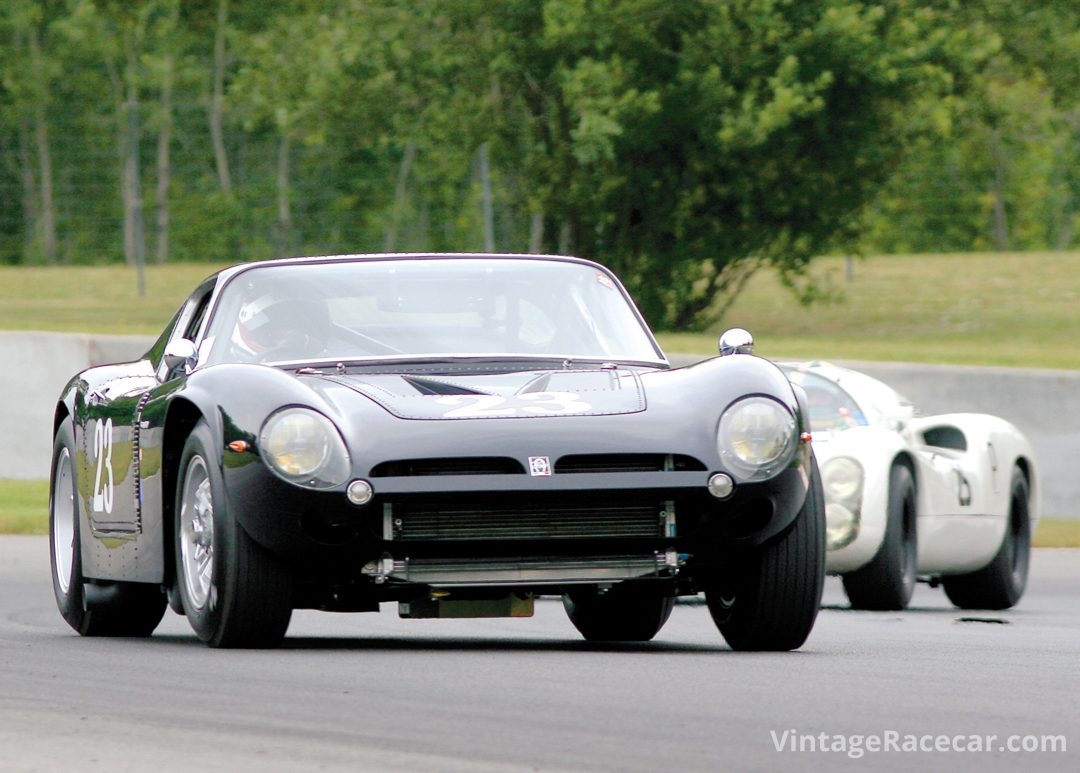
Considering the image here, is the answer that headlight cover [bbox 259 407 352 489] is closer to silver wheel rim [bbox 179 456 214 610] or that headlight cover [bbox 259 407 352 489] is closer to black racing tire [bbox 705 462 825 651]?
silver wheel rim [bbox 179 456 214 610]

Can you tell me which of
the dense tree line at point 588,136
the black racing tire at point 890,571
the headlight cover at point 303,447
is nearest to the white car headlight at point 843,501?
the black racing tire at point 890,571

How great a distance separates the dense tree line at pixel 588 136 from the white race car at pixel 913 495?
38.3 feet

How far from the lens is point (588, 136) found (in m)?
23.3

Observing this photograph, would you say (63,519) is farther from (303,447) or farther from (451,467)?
(451,467)

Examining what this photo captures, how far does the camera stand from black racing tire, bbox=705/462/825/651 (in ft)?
23.1

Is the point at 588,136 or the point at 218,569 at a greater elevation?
the point at 588,136

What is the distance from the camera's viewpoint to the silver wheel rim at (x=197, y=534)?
7.08m

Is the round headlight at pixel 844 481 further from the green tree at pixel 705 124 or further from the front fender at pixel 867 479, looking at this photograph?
the green tree at pixel 705 124

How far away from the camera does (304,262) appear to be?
8.13 meters

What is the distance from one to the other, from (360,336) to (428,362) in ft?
1.02

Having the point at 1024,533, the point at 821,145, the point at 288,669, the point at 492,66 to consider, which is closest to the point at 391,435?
the point at 288,669

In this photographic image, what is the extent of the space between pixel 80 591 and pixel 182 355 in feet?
4.37

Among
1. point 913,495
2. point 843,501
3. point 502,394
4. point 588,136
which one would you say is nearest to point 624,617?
point 502,394

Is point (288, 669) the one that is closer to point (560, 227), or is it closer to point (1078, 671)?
point (1078, 671)
